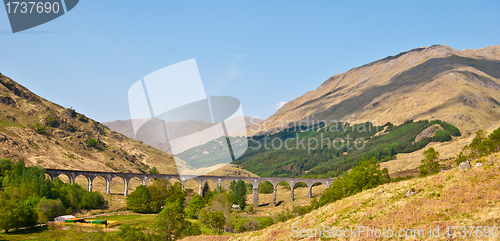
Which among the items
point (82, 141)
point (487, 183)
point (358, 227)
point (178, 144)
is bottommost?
point (358, 227)

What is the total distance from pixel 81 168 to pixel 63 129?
43.1 metres

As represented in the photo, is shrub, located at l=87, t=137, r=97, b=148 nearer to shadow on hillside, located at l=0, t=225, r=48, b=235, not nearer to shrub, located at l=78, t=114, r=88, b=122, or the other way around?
shrub, located at l=78, t=114, r=88, b=122

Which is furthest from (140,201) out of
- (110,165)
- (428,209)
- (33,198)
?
(428,209)

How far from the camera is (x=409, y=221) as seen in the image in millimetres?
22188

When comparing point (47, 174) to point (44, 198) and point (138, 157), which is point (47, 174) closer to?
point (44, 198)

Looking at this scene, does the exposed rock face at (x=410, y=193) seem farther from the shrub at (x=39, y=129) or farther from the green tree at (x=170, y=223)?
the shrub at (x=39, y=129)

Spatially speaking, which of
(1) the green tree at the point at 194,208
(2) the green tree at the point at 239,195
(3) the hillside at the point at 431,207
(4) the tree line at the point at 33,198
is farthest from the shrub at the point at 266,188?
(3) the hillside at the point at 431,207

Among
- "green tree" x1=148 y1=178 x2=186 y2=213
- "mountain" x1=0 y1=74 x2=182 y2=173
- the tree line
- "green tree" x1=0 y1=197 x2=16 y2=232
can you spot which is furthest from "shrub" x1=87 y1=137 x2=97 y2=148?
"green tree" x1=0 y1=197 x2=16 y2=232

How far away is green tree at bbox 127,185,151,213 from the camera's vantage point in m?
91.1

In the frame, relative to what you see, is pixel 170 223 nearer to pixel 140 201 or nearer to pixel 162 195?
pixel 140 201

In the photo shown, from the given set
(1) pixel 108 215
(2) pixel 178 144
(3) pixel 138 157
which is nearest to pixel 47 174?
(1) pixel 108 215

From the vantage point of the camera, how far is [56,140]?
141m

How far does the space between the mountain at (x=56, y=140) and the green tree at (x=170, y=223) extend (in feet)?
283

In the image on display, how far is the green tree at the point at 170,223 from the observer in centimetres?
4892
